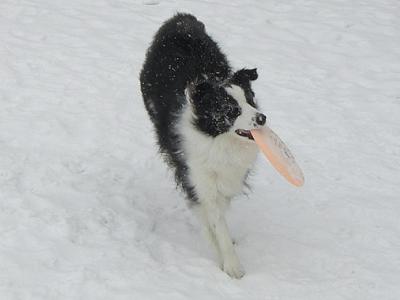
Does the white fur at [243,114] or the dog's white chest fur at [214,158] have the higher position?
the white fur at [243,114]

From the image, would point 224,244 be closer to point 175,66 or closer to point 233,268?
point 233,268

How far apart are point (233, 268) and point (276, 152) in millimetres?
983

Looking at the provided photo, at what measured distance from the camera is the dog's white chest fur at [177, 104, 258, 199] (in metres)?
4.61

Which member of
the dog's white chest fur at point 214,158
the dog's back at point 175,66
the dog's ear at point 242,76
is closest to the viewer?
the dog's white chest fur at point 214,158

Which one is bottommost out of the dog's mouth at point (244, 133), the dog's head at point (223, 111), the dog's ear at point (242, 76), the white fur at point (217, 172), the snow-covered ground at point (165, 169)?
the snow-covered ground at point (165, 169)

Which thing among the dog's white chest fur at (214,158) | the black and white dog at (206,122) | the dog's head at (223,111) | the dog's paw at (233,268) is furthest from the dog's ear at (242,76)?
the dog's paw at (233,268)

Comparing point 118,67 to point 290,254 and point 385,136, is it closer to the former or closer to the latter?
point 385,136

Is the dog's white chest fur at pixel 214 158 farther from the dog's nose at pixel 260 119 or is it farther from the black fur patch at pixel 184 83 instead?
the dog's nose at pixel 260 119

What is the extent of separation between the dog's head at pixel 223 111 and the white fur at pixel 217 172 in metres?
0.05

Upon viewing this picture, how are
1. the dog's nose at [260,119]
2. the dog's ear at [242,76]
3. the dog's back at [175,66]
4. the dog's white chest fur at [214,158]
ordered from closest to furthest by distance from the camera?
the dog's nose at [260,119] < the dog's white chest fur at [214,158] < the dog's ear at [242,76] < the dog's back at [175,66]

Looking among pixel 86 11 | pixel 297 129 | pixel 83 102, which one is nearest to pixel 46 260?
pixel 83 102

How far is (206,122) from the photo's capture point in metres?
4.51

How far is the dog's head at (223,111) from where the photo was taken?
14.5 feet

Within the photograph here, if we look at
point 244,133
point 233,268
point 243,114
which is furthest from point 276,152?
point 233,268
